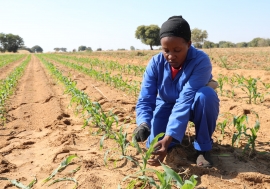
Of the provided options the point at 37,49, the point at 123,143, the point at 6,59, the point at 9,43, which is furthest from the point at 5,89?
the point at 37,49

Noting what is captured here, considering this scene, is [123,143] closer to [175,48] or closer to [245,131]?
[175,48]

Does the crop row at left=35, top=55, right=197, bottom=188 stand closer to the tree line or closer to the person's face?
the person's face

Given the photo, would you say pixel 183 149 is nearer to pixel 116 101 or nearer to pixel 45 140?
pixel 45 140

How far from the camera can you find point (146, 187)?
201 cm

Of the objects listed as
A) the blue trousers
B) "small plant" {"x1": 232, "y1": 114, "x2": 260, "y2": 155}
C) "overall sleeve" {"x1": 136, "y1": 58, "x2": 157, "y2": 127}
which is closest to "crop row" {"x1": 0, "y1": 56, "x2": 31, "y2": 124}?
"overall sleeve" {"x1": 136, "y1": 58, "x2": 157, "y2": 127}

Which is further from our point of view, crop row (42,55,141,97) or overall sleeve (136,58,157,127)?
crop row (42,55,141,97)

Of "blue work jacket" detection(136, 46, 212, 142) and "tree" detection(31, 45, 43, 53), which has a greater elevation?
"tree" detection(31, 45, 43, 53)

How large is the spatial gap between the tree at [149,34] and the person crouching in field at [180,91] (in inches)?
1979

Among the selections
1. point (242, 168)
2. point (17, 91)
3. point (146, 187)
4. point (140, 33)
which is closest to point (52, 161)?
point (146, 187)

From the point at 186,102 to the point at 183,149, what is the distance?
611 mm

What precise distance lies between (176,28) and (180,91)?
611 mm

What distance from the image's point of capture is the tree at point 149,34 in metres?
52.5

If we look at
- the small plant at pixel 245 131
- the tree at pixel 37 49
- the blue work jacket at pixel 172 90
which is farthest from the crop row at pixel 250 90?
the tree at pixel 37 49

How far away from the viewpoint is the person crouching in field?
2.17 meters
